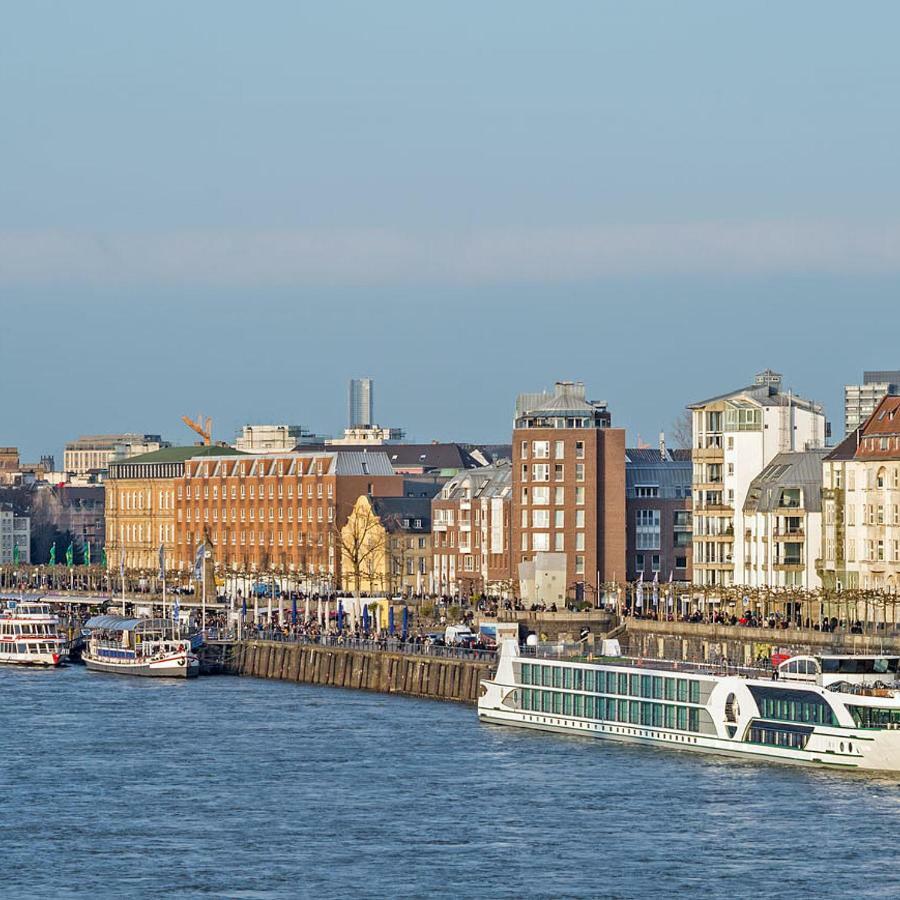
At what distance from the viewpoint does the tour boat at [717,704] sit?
92750 millimetres

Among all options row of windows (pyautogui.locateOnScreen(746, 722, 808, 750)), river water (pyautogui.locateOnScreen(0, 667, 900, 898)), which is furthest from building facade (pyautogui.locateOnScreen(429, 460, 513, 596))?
row of windows (pyautogui.locateOnScreen(746, 722, 808, 750))

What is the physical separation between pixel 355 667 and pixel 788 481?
25780mm

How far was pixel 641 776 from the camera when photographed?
306ft

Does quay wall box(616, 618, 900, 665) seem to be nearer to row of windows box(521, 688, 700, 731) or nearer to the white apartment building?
row of windows box(521, 688, 700, 731)

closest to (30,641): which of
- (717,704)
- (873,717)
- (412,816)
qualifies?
(717,704)

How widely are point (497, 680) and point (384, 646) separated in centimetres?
2572

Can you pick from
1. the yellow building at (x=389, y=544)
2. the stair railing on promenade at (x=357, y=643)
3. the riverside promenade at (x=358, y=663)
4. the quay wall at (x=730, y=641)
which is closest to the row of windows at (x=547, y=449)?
the stair railing on promenade at (x=357, y=643)

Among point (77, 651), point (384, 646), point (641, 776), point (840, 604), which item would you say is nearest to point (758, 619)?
point (840, 604)

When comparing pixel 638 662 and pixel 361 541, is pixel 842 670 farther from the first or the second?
pixel 361 541

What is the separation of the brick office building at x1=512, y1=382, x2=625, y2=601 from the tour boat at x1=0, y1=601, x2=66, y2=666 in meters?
27.5

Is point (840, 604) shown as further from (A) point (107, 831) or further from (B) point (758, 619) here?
(A) point (107, 831)

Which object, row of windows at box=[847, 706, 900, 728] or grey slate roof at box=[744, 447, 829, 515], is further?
grey slate roof at box=[744, 447, 829, 515]

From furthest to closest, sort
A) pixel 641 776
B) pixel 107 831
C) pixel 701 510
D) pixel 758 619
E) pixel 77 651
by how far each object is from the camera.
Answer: pixel 77 651 → pixel 701 510 → pixel 758 619 → pixel 641 776 → pixel 107 831

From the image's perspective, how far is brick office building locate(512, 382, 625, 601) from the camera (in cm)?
16438
